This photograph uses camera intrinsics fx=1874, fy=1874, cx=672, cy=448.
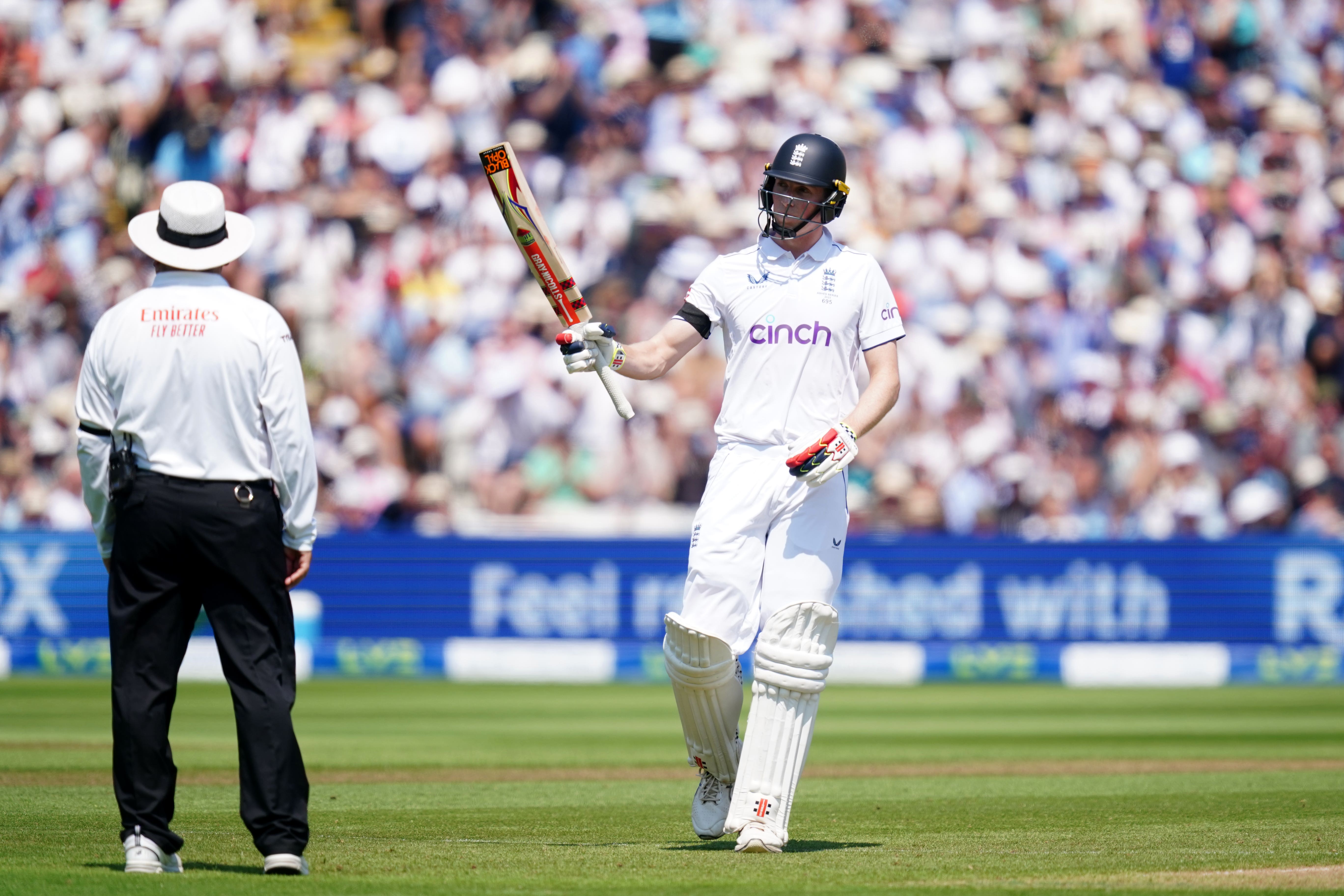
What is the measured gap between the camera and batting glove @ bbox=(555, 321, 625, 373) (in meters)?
6.24

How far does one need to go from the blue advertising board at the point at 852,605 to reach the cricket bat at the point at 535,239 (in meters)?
9.05

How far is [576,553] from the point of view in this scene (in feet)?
51.1

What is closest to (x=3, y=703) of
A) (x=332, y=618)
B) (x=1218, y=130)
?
(x=332, y=618)

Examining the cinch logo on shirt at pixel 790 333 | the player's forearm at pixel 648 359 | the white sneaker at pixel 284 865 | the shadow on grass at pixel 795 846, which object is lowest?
the shadow on grass at pixel 795 846

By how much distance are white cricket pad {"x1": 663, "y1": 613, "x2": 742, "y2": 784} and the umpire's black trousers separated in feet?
4.55

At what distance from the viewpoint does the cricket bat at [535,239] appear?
650cm

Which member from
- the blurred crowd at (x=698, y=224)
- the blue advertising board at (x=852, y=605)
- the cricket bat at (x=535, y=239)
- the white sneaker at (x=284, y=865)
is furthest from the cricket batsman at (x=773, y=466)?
the blurred crowd at (x=698, y=224)

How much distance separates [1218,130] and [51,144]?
11856mm

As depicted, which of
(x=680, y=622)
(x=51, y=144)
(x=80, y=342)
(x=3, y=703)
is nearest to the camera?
(x=680, y=622)

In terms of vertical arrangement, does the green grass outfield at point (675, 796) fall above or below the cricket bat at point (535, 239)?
below

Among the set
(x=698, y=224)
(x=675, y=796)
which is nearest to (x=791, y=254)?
(x=675, y=796)

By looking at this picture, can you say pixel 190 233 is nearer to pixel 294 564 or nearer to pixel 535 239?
pixel 294 564

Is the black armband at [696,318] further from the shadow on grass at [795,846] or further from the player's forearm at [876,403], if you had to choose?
the shadow on grass at [795,846]

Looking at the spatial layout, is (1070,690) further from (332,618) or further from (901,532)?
(332,618)
